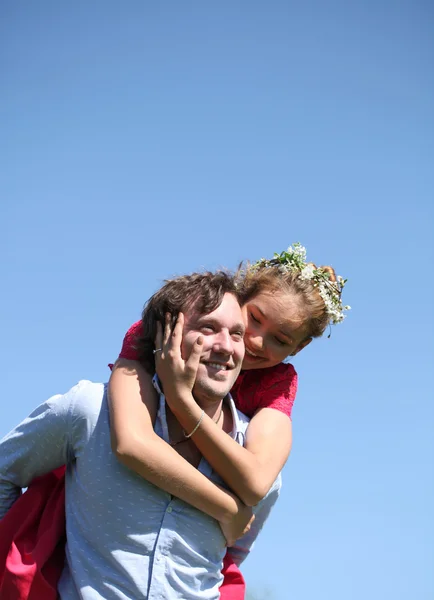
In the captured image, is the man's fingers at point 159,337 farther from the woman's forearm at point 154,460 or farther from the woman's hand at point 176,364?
the woman's forearm at point 154,460

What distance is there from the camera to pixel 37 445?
5500mm

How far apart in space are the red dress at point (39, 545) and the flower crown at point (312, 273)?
197 cm

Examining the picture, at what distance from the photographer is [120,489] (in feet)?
17.4

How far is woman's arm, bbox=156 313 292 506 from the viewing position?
540 centimetres

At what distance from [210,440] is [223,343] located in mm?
697

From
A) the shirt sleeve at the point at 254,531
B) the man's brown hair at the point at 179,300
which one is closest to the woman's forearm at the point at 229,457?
the shirt sleeve at the point at 254,531

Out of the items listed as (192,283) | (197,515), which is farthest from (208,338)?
(197,515)

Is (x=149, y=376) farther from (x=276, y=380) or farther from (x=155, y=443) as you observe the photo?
(x=276, y=380)

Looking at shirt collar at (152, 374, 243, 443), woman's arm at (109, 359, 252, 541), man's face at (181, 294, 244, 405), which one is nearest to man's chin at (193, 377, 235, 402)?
man's face at (181, 294, 244, 405)

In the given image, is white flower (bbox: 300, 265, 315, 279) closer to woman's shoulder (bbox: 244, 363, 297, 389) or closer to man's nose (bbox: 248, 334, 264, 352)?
woman's shoulder (bbox: 244, 363, 297, 389)

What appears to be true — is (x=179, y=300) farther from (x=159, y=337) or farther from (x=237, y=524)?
(x=237, y=524)

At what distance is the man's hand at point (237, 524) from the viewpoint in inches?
215

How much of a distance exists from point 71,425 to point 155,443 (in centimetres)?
61

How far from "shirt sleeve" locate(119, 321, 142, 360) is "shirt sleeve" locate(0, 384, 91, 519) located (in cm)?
48
